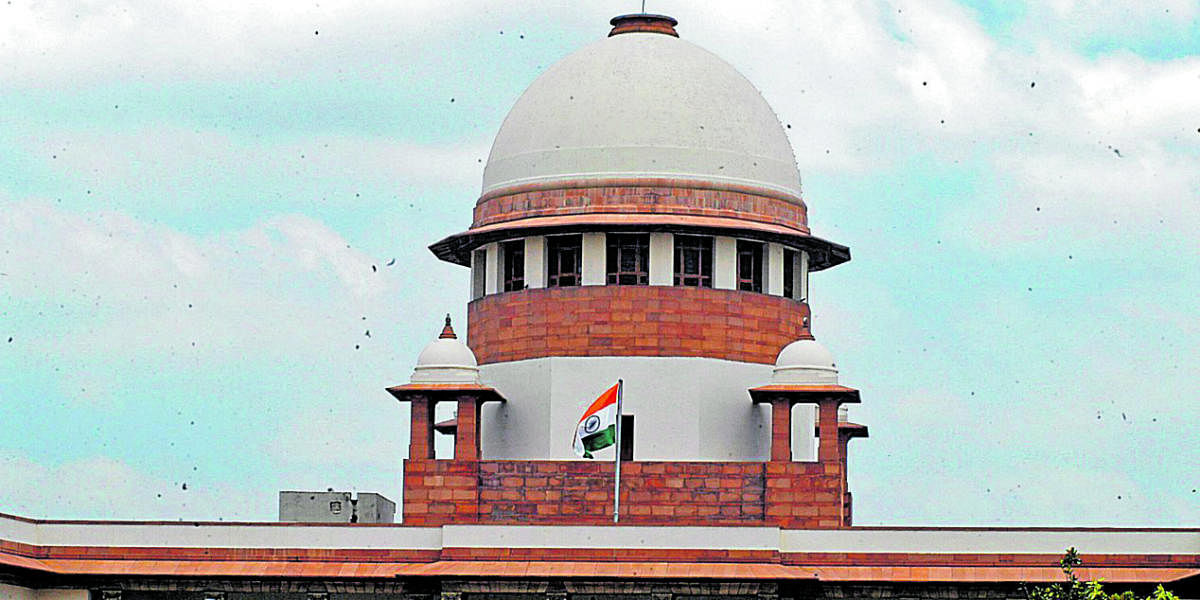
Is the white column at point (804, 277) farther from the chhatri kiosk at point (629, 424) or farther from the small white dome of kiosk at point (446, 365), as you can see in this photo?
the small white dome of kiosk at point (446, 365)

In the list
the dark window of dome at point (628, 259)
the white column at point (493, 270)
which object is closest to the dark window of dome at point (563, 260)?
the dark window of dome at point (628, 259)

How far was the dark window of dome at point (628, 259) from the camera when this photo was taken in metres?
62.5

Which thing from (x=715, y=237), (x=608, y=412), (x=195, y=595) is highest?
(x=715, y=237)

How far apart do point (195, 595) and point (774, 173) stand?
15750 millimetres

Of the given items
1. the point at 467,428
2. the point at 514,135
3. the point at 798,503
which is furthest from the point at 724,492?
the point at 514,135

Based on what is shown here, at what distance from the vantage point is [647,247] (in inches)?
2462

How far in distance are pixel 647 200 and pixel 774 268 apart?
10.5 feet

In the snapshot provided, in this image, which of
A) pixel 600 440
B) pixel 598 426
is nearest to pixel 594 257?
pixel 598 426

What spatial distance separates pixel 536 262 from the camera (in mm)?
63031

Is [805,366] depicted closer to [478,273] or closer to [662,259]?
[662,259]

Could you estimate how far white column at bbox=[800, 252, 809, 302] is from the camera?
64.4m

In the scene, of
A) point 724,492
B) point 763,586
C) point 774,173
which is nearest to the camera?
point 763,586

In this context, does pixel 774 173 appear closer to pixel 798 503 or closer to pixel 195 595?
pixel 798 503

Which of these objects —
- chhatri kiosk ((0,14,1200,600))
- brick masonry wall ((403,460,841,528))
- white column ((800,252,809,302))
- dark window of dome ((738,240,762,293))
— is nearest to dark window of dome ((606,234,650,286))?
chhatri kiosk ((0,14,1200,600))
